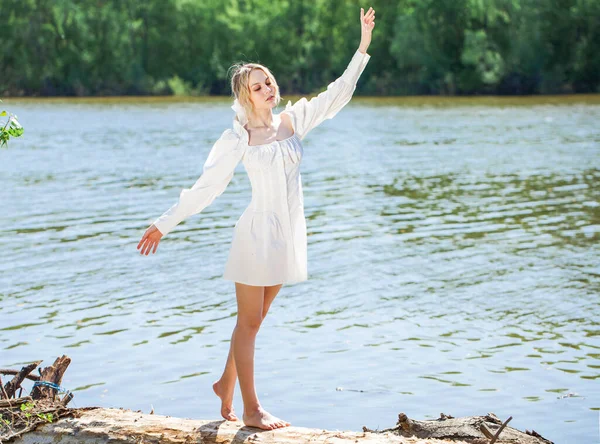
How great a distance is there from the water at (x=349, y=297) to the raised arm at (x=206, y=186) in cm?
187

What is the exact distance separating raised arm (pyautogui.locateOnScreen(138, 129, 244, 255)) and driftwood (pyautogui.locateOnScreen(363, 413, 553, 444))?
165cm

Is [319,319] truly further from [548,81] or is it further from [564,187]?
[548,81]

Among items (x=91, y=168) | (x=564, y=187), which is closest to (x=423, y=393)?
(x=564, y=187)

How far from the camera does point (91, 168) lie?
27.4 m

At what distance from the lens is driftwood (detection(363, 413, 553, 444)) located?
18.5ft

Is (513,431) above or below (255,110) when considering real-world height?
below

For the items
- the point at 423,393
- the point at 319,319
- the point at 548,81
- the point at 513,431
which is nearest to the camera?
the point at 513,431

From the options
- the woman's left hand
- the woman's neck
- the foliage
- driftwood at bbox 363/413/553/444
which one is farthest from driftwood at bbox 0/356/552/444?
Result: the woman's left hand

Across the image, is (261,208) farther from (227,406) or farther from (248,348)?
(227,406)

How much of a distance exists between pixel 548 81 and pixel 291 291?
2561 inches

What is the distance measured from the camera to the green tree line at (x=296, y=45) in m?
73.6

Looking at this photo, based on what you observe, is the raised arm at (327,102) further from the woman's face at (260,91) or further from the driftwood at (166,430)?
the driftwood at (166,430)

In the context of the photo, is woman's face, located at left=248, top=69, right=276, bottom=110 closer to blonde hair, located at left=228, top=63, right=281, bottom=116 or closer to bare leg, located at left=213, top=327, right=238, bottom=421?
blonde hair, located at left=228, top=63, right=281, bottom=116

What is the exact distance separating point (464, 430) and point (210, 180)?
1982mm
